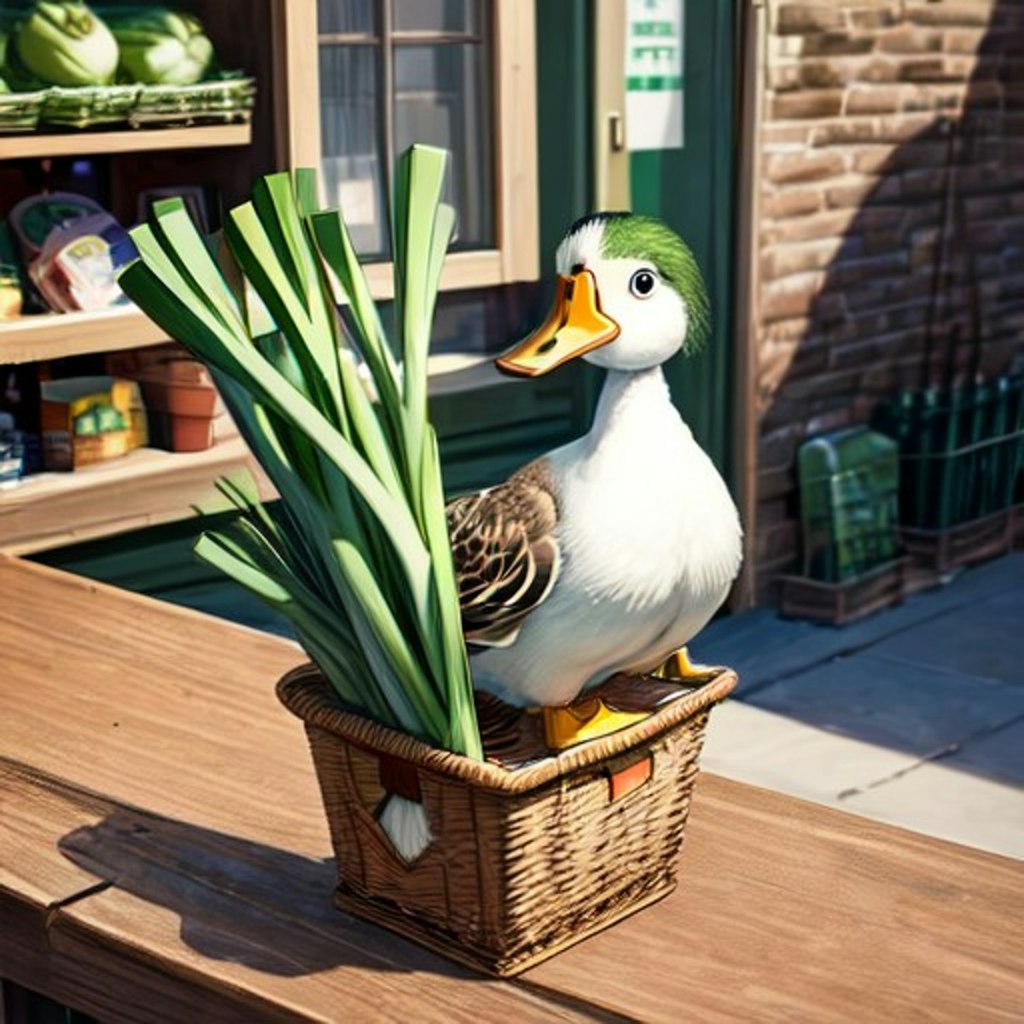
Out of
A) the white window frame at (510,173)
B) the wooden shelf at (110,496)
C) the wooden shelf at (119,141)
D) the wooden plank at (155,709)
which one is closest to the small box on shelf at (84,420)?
the wooden shelf at (110,496)

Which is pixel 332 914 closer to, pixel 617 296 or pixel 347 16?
pixel 617 296

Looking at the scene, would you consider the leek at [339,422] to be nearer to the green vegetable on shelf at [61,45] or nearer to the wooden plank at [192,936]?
the wooden plank at [192,936]

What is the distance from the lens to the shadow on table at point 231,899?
154 cm

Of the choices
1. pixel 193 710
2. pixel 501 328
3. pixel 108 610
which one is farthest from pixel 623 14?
pixel 193 710

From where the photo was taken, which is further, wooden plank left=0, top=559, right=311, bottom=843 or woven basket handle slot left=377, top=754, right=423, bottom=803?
wooden plank left=0, top=559, right=311, bottom=843

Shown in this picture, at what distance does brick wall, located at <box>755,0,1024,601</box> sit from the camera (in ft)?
16.2

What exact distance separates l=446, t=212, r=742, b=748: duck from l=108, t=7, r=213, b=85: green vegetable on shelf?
6.66 feet

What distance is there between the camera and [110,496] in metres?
3.33

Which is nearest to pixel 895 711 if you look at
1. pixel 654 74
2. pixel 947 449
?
pixel 947 449

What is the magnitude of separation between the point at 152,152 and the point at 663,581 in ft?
7.60

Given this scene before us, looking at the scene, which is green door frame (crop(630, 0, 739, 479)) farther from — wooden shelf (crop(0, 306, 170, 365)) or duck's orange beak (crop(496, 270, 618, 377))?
duck's orange beak (crop(496, 270, 618, 377))

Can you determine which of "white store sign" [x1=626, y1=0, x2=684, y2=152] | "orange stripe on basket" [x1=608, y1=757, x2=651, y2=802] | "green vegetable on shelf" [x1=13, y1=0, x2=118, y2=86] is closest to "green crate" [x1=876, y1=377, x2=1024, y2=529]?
"white store sign" [x1=626, y1=0, x2=684, y2=152]

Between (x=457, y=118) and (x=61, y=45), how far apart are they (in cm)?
100

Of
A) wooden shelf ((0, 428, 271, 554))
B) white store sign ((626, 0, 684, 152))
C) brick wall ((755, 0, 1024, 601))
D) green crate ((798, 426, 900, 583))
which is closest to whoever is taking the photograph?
wooden shelf ((0, 428, 271, 554))
